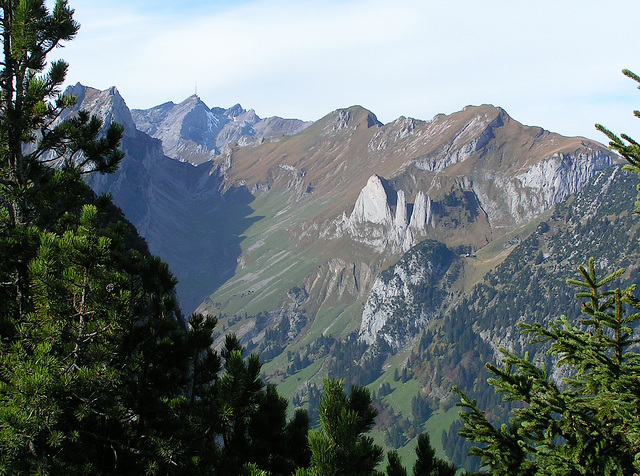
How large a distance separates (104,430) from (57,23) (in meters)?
11.0

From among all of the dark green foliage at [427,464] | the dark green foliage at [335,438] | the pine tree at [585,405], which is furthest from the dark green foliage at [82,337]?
the pine tree at [585,405]

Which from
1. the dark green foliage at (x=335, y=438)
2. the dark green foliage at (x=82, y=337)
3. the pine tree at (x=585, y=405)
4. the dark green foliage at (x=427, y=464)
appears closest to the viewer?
the pine tree at (x=585, y=405)

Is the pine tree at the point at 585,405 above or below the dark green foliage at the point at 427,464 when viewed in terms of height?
above

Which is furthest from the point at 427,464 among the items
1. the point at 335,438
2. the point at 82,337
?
the point at 82,337

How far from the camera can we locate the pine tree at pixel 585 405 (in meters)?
10.6

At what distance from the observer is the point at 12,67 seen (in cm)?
1463

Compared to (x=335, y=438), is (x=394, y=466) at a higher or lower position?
lower

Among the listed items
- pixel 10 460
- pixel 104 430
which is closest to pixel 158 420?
pixel 104 430

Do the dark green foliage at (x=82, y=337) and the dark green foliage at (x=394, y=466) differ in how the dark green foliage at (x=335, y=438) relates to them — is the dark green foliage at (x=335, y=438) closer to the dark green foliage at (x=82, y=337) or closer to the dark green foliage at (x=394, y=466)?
the dark green foliage at (x=82, y=337)

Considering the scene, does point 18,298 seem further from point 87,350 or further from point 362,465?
point 362,465

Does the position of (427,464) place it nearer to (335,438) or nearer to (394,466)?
(394,466)

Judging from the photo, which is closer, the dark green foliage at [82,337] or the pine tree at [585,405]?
the pine tree at [585,405]

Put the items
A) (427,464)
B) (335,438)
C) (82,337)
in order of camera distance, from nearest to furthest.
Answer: (335,438) < (82,337) < (427,464)

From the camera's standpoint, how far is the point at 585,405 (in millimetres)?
10945
